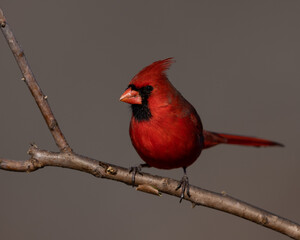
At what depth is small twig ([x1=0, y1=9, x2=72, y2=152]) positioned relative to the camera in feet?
4.33

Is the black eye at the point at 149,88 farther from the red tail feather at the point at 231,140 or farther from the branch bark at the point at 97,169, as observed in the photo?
the red tail feather at the point at 231,140

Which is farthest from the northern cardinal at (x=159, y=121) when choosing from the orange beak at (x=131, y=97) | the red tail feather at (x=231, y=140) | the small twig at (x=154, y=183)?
the red tail feather at (x=231, y=140)

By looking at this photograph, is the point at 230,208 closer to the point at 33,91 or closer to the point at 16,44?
the point at 33,91

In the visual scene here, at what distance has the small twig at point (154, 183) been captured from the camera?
1466 mm

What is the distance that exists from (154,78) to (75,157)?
0.51m

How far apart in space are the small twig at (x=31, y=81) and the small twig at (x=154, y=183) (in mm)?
56

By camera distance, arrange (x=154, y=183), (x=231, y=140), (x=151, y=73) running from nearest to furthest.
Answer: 1. (x=154, y=183)
2. (x=151, y=73)
3. (x=231, y=140)

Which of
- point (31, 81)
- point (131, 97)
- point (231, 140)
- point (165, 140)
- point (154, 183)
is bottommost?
point (231, 140)

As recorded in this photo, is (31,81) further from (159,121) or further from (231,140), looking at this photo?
(231,140)

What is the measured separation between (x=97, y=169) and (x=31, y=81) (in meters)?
0.39

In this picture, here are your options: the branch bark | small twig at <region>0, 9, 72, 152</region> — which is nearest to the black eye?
the branch bark

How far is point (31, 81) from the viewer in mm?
1410

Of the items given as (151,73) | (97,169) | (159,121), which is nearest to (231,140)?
(159,121)

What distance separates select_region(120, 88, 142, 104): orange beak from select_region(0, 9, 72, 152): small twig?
1.32 feet
